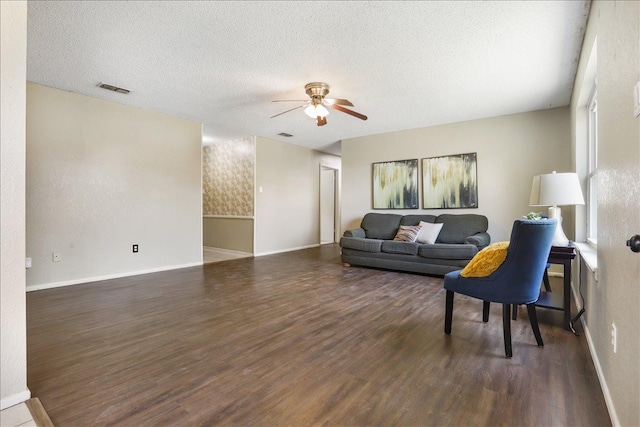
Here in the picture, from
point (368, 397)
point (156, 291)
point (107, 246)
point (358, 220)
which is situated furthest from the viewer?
point (358, 220)

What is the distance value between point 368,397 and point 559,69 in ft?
12.0

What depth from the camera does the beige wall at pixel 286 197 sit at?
20.6 feet

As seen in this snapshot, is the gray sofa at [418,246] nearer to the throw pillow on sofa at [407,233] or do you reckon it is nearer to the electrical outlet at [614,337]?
the throw pillow on sofa at [407,233]

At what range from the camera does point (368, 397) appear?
5.01 feet

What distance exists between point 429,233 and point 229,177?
4381 millimetres

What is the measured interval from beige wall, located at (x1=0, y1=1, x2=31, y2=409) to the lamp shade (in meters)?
3.51

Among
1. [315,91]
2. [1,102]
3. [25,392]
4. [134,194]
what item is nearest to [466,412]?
[25,392]

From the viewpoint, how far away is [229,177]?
264 inches

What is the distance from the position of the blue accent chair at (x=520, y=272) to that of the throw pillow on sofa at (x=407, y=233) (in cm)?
263

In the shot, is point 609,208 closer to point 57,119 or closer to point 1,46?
point 1,46

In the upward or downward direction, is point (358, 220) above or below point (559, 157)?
below

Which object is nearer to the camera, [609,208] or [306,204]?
[609,208]

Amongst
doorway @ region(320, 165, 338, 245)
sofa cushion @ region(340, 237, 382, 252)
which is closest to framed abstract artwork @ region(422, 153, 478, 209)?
sofa cushion @ region(340, 237, 382, 252)

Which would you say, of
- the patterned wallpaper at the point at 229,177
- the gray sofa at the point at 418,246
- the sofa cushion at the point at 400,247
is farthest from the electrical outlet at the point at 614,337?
the patterned wallpaper at the point at 229,177
